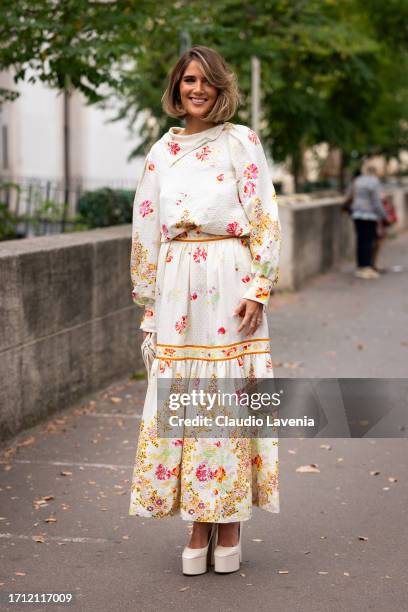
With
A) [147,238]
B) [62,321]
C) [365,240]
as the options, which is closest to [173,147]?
[147,238]

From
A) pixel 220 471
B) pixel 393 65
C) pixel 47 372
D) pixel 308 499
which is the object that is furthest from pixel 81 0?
pixel 393 65

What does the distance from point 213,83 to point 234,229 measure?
56 cm

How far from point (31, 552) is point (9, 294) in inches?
85.5

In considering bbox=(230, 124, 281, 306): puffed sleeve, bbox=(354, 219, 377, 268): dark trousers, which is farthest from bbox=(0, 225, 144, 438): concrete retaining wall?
bbox=(354, 219, 377, 268): dark trousers

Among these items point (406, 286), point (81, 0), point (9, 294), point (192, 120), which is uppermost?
point (81, 0)

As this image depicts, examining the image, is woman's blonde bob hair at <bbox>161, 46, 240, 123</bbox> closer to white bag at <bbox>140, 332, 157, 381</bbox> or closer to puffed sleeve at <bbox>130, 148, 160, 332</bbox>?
puffed sleeve at <bbox>130, 148, 160, 332</bbox>

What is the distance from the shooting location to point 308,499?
6207 millimetres

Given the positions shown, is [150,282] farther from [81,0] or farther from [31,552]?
[81,0]

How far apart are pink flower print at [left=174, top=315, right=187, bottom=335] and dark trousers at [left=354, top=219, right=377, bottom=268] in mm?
13419

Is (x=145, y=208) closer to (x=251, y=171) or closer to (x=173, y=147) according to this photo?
(x=173, y=147)

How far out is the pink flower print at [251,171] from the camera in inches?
191

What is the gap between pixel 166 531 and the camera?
5672 mm

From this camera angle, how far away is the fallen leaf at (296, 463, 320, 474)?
22.2 feet

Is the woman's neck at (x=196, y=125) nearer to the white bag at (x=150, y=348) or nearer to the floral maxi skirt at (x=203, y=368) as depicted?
the floral maxi skirt at (x=203, y=368)
